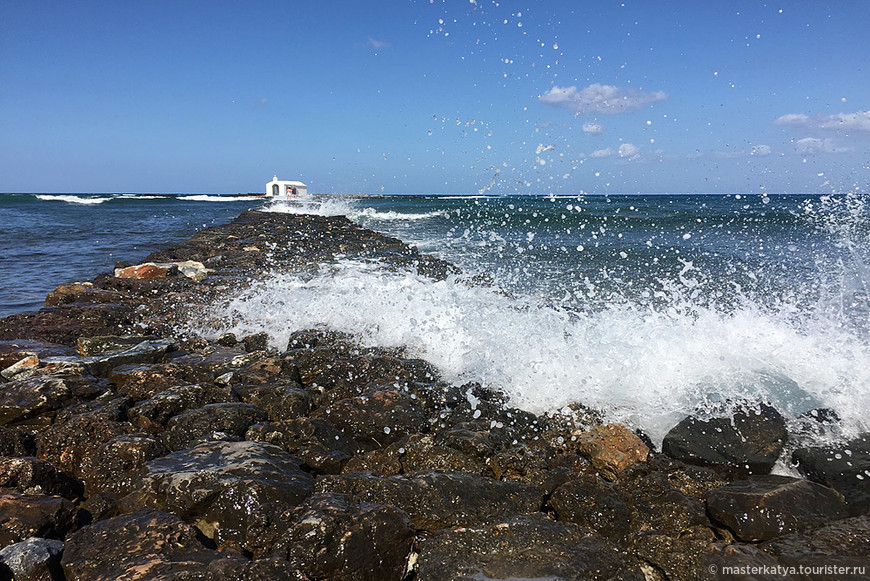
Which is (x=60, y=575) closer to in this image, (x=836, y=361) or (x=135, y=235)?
(x=836, y=361)

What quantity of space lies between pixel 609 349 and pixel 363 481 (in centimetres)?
276

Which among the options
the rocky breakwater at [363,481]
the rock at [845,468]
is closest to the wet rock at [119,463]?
the rocky breakwater at [363,481]

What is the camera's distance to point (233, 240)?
13844 millimetres

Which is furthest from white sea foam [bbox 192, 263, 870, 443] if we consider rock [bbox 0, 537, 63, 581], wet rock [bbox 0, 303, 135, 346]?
rock [bbox 0, 537, 63, 581]

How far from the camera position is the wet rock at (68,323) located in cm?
530

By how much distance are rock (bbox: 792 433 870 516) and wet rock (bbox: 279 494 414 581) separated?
2.36 m

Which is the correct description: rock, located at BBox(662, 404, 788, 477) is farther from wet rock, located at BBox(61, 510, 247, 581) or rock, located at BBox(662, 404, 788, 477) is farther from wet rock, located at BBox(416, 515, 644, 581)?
wet rock, located at BBox(61, 510, 247, 581)

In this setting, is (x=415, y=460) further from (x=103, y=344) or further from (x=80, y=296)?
(x=80, y=296)

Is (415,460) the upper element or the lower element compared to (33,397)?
lower

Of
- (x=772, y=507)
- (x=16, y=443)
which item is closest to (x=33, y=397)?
(x=16, y=443)

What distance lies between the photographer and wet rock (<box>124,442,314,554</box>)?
250 centimetres

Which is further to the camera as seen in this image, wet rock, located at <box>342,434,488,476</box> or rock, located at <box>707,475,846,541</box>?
wet rock, located at <box>342,434,488,476</box>

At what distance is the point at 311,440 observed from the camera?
11.0 ft

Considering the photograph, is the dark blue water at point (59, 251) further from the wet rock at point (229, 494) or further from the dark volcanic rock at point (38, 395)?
the wet rock at point (229, 494)
